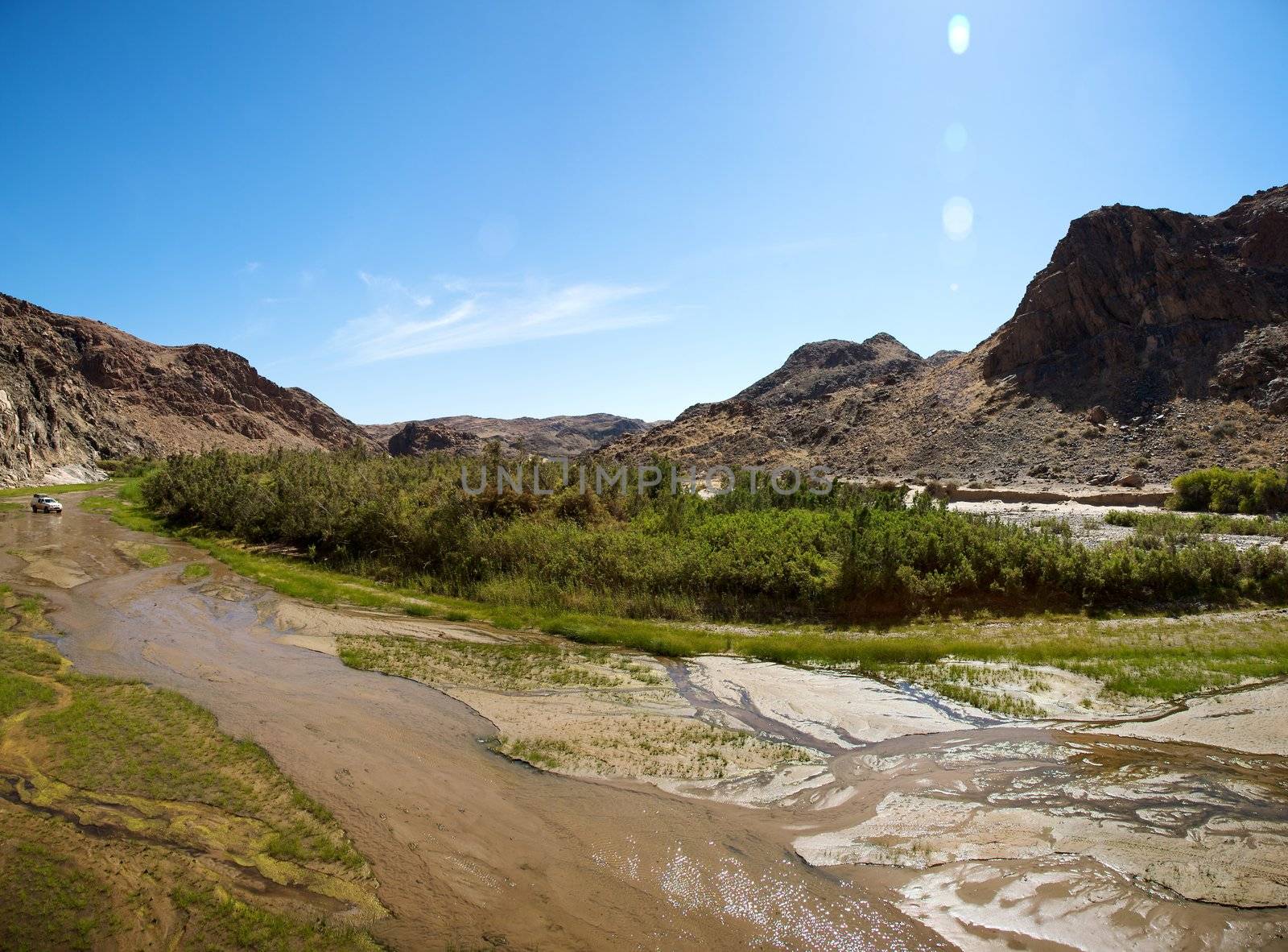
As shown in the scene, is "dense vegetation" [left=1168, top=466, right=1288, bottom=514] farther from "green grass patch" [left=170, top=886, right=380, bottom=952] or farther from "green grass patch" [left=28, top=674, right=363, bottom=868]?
"green grass patch" [left=170, top=886, right=380, bottom=952]

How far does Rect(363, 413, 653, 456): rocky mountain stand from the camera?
318ft

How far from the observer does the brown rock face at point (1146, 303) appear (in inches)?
1517

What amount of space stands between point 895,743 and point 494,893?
203 inches

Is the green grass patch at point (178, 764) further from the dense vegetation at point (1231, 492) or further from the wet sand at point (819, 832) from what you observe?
the dense vegetation at point (1231, 492)

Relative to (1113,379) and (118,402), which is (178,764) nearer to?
(1113,379)

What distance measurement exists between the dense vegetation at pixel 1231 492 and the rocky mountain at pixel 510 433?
242ft

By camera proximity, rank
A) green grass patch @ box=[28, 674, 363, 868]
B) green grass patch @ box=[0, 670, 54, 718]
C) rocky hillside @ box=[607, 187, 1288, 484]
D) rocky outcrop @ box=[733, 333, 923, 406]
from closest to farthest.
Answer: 1. green grass patch @ box=[28, 674, 363, 868]
2. green grass patch @ box=[0, 670, 54, 718]
3. rocky hillside @ box=[607, 187, 1288, 484]
4. rocky outcrop @ box=[733, 333, 923, 406]

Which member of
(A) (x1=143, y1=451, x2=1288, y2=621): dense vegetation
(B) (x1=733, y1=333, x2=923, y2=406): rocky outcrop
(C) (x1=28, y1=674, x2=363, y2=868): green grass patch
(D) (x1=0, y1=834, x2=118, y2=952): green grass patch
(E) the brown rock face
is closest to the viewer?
(D) (x1=0, y1=834, x2=118, y2=952): green grass patch

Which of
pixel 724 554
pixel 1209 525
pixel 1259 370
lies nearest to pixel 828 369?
pixel 1259 370

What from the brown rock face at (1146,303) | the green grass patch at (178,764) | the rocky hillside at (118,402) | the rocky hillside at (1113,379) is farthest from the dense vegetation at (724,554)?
the rocky hillside at (118,402)

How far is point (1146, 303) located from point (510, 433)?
4208 inches

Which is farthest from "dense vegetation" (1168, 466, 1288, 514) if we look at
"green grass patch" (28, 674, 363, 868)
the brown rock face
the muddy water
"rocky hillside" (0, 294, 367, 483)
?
"rocky hillside" (0, 294, 367, 483)

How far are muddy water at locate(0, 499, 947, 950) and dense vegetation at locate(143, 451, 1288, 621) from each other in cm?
746

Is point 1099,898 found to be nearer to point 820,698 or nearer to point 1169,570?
point 820,698
